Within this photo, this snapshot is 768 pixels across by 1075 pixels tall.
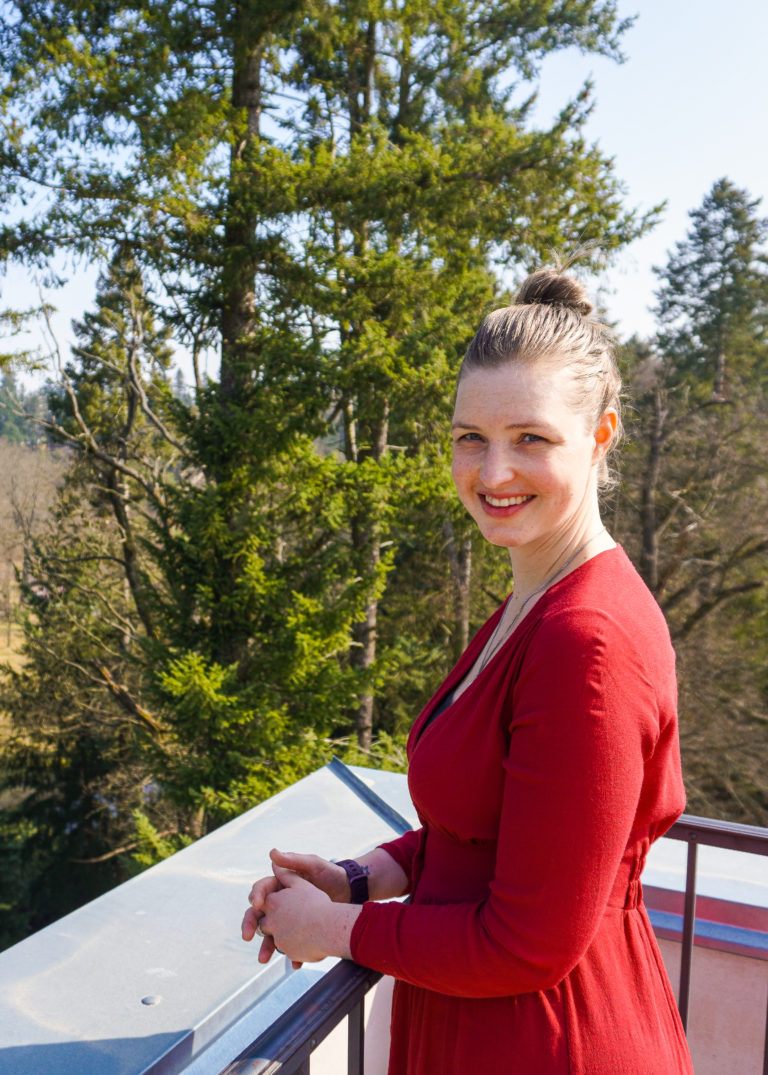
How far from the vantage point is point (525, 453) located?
1.04 metres

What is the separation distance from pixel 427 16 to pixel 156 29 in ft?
13.0

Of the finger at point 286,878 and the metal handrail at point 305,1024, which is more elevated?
the finger at point 286,878

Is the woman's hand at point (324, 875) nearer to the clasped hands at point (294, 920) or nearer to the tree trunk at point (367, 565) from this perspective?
the clasped hands at point (294, 920)

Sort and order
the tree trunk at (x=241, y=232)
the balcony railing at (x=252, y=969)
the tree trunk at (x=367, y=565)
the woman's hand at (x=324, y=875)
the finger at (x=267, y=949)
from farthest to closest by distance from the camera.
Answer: the tree trunk at (x=367, y=565) → the tree trunk at (x=241, y=232) → the balcony railing at (x=252, y=969) → the woman's hand at (x=324, y=875) → the finger at (x=267, y=949)

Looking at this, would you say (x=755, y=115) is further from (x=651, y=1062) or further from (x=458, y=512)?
(x=651, y=1062)

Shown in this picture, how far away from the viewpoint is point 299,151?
369 inches

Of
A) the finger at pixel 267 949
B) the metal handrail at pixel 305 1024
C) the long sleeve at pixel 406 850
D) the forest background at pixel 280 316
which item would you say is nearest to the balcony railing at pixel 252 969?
the metal handrail at pixel 305 1024

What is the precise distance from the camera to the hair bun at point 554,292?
1168 millimetres

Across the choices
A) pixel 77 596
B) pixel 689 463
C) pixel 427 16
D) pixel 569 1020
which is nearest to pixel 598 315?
pixel 569 1020

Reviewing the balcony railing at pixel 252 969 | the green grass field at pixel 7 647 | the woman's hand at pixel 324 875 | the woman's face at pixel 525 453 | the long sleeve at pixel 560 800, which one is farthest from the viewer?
the green grass field at pixel 7 647

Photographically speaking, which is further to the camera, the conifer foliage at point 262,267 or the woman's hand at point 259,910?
the conifer foliage at point 262,267

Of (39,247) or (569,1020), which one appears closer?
(569,1020)

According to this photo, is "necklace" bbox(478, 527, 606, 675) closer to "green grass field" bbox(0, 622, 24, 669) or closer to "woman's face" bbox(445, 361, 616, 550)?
"woman's face" bbox(445, 361, 616, 550)

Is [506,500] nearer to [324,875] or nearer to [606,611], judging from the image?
[606,611]
